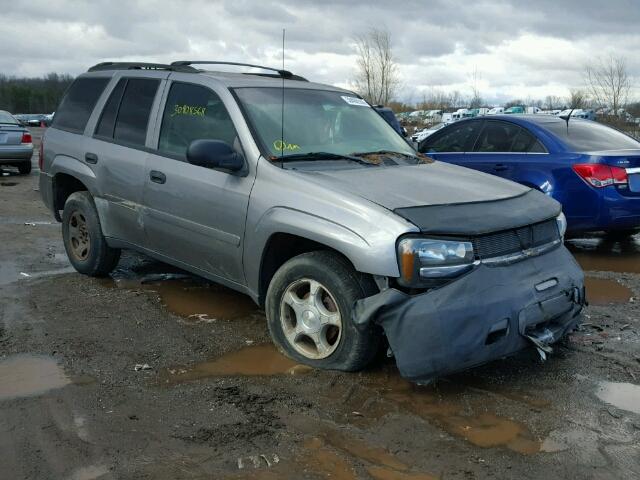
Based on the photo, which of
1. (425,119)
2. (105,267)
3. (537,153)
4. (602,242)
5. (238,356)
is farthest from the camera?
(425,119)

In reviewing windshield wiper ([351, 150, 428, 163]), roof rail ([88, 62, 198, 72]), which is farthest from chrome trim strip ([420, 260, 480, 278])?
roof rail ([88, 62, 198, 72])

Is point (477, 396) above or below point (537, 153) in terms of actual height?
below

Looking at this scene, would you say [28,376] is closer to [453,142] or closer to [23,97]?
[453,142]

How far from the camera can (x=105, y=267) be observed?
601 centimetres

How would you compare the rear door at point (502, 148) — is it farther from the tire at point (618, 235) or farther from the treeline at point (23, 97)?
the treeline at point (23, 97)

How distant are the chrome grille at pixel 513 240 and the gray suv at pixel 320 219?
0.01 meters

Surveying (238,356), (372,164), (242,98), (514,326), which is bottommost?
(238,356)

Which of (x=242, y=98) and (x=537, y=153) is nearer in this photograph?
(x=242, y=98)

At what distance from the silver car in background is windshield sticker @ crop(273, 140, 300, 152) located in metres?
12.4

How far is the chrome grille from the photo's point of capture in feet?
12.1

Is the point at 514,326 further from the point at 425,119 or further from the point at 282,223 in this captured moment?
the point at 425,119

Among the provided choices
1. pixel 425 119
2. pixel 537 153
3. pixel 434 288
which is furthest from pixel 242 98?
pixel 425 119

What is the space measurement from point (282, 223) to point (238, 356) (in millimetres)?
962

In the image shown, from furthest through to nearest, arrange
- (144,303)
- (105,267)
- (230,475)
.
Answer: (105,267), (144,303), (230,475)
